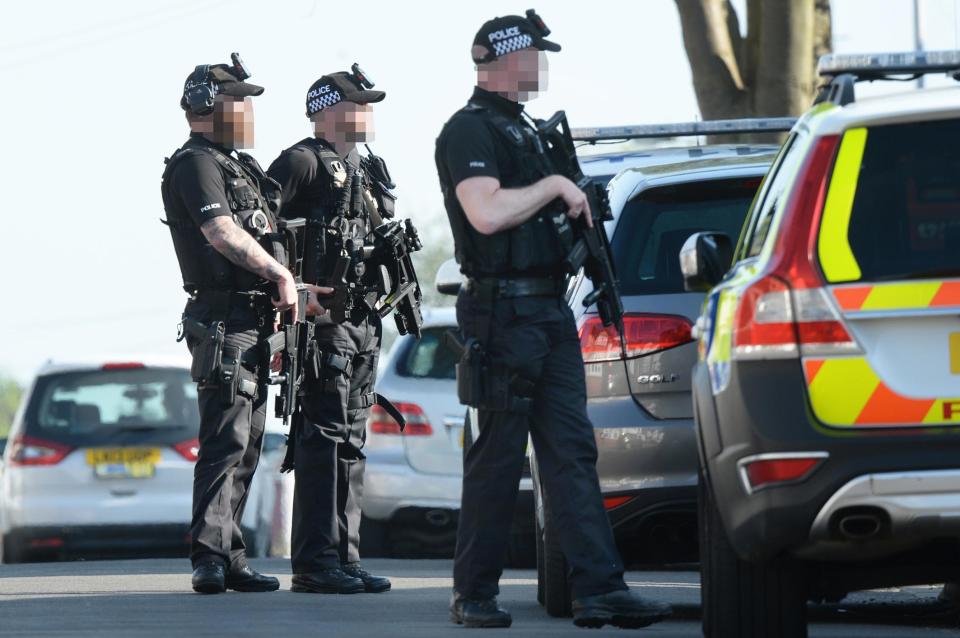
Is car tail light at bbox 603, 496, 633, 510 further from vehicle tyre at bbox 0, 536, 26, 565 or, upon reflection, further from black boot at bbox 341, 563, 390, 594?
vehicle tyre at bbox 0, 536, 26, 565

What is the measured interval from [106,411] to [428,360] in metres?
2.01

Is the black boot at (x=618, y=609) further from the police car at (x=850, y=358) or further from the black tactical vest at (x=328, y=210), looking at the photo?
the black tactical vest at (x=328, y=210)

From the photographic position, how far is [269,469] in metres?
15.2

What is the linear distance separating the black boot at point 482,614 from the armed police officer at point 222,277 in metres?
1.86

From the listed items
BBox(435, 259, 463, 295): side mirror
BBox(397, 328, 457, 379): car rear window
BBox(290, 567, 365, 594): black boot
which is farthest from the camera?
BBox(397, 328, 457, 379): car rear window

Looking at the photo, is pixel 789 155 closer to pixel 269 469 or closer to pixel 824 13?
pixel 269 469

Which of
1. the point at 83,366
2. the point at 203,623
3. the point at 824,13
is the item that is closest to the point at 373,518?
the point at 83,366

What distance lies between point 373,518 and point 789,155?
7.12 metres

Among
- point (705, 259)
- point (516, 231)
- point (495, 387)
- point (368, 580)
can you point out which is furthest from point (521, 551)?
point (705, 259)

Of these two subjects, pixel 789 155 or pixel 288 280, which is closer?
pixel 789 155

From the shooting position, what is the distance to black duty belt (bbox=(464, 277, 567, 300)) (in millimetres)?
7398

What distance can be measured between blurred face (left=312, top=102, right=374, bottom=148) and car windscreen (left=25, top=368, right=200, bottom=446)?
4182mm

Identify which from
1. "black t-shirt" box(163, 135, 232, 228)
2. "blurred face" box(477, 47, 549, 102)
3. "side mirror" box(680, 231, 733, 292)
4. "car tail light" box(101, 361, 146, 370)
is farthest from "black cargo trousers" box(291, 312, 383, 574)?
"car tail light" box(101, 361, 146, 370)

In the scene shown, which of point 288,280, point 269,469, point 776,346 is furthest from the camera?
point 269,469
